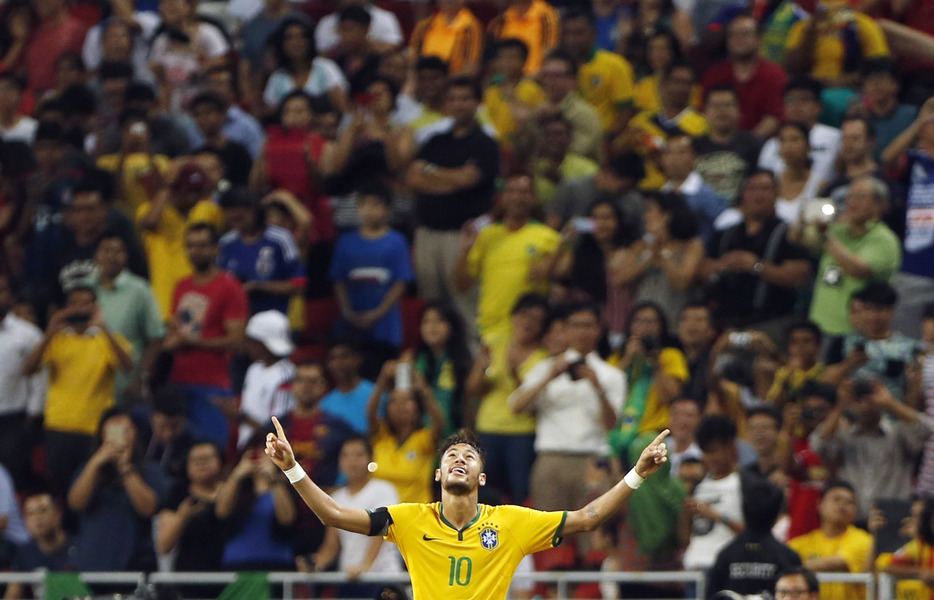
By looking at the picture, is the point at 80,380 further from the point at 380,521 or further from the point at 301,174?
the point at 380,521

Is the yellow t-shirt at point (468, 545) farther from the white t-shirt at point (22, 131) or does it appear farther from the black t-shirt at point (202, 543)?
the white t-shirt at point (22, 131)

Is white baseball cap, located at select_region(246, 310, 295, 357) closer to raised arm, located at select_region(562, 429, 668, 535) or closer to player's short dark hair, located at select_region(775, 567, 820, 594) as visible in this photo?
player's short dark hair, located at select_region(775, 567, 820, 594)

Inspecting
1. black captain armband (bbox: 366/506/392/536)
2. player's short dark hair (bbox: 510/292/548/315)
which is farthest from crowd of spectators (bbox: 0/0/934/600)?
black captain armband (bbox: 366/506/392/536)

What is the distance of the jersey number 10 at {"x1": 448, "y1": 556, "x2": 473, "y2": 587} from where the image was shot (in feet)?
32.8

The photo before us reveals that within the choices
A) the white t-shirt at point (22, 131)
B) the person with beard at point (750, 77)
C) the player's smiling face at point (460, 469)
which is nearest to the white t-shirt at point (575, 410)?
the person with beard at point (750, 77)

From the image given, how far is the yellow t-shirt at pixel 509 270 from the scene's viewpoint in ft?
52.8

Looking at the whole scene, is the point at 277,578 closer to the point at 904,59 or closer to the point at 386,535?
the point at 386,535

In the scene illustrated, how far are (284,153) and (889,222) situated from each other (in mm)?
5501

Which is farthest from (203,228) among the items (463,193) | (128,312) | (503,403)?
(503,403)

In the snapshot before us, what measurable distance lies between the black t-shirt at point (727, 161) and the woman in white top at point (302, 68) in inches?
147

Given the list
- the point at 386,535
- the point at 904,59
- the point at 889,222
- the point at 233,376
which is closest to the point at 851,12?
the point at 904,59

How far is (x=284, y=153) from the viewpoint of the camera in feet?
56.5

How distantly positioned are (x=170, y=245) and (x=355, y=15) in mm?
3409

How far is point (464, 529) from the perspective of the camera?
33.2 feet
